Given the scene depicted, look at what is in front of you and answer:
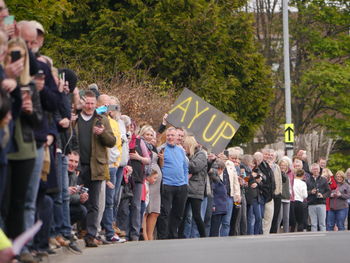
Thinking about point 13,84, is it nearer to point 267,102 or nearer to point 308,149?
point 267,102

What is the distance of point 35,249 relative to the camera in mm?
11680

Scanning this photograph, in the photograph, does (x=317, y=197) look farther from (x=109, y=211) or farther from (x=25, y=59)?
(x=25, y=59)

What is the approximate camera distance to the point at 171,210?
2094 centimetres

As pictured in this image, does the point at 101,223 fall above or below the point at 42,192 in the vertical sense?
below

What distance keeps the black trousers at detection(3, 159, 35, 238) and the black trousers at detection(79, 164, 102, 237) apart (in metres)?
4.73

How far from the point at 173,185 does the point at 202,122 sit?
421 cm

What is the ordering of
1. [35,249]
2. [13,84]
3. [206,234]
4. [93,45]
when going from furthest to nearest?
1. [93,45]
2. [206,234]
3. [35,249]
4. [13,84]

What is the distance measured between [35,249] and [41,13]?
932cm

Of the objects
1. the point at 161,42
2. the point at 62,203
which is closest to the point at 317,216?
the point at 161,42

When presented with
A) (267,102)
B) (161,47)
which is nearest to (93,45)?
A: (161,47)

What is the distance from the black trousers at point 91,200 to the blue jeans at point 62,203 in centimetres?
168

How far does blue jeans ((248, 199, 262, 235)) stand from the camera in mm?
26188

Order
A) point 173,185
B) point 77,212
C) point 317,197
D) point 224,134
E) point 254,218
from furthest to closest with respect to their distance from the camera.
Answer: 1. point 317,197
2. point 254,218
3. point 224,134
4. point 173,185
5. point 77,212

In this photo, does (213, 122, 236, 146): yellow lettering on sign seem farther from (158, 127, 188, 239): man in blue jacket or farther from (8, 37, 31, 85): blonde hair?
Answer: (8, 37, 31, 85): blonde hair
